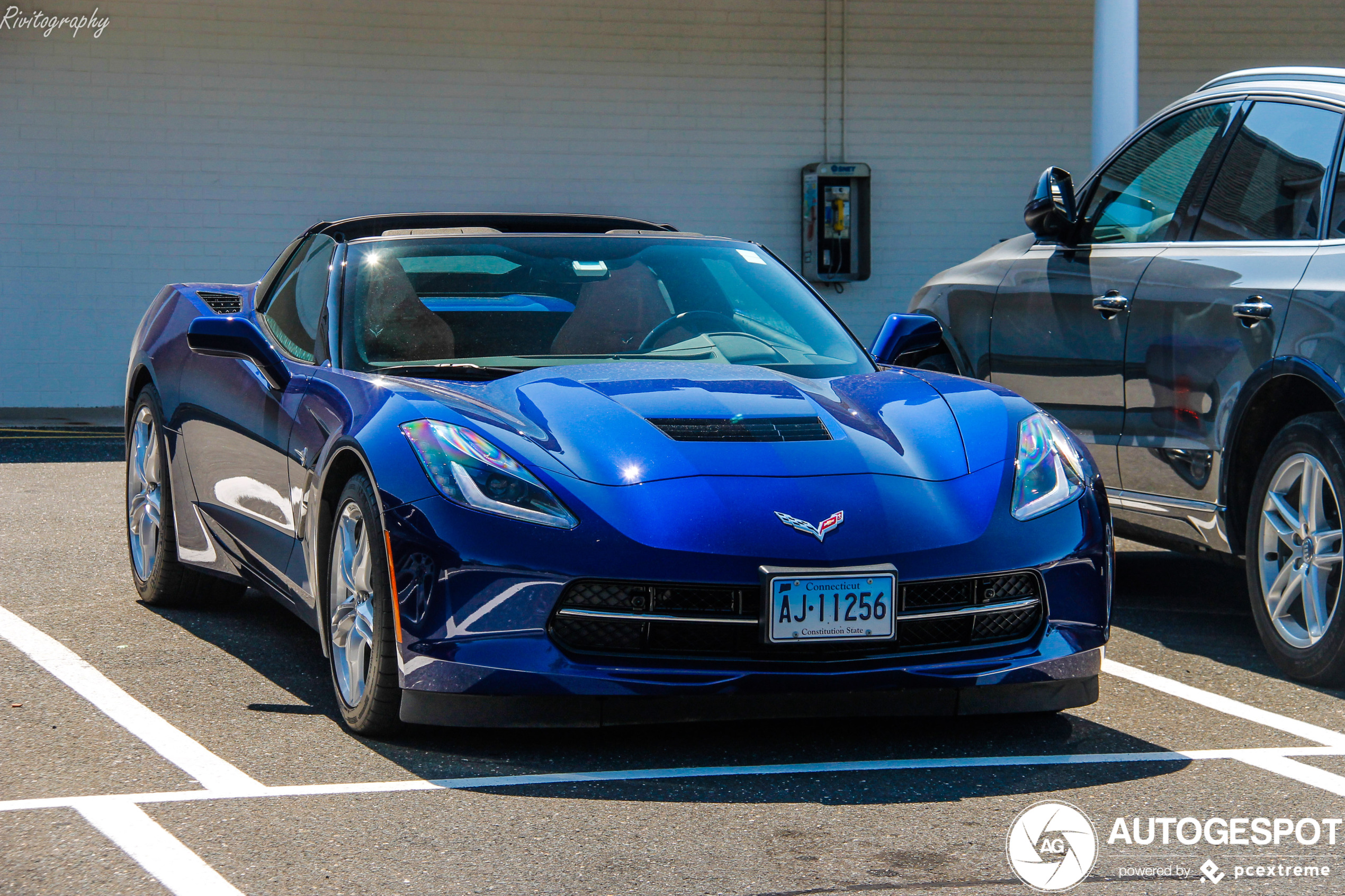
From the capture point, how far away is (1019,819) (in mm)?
3475

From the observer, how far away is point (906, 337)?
523 centimetres

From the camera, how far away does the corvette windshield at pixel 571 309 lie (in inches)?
188

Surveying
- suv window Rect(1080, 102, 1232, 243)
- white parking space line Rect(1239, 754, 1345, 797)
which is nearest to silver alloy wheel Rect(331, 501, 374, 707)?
white parking space line Rect(1239, 754, 1345, 797)

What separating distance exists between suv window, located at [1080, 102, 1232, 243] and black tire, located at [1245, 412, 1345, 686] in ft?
3.49

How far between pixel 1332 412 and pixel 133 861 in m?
3.45

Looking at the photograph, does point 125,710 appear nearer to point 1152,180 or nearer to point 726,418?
point 726,418

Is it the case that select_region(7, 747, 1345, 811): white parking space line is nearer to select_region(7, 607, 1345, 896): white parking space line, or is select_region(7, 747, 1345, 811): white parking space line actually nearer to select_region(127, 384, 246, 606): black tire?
select_region(7, 607, 1345, 896): white parking space line

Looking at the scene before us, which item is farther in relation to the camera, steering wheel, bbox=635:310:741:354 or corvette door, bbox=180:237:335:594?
steering wheel, bbox=635:310:741:354

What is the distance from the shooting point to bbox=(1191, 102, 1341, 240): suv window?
505 cm

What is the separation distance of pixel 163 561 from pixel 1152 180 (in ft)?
12.2

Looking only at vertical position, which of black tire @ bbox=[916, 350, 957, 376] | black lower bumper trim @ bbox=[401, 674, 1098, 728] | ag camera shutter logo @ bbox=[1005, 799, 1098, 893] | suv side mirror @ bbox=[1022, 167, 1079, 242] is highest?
suv side mirror @ bbox=[1022, 167, 1079, 242]

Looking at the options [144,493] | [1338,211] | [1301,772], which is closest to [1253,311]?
[1338,211]

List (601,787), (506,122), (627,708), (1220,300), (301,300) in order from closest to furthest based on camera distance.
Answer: (601,787), (627,708), (1220,300), (301,300), (506,122)

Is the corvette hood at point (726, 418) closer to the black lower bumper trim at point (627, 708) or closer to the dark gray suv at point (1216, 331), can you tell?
the black lower bumper trim at point (627, 708)
